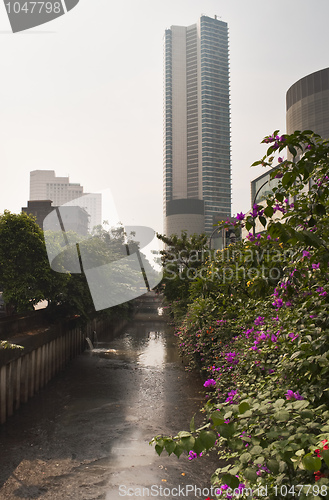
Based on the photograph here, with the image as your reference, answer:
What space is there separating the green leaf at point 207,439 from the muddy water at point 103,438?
5.69 meters

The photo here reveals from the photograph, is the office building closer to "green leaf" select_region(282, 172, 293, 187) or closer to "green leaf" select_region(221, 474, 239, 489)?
"green leaf" select_region(282, 172, 293, 187)

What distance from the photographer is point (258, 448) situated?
2609mm

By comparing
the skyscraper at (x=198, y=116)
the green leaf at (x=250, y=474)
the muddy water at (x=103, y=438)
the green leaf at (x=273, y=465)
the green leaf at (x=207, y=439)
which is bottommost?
the muddy water at (x=103, y=438)

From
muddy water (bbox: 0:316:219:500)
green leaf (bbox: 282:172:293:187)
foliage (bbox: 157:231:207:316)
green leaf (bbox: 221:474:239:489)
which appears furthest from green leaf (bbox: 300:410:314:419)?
foliage (bbox: 157:231:207:316)

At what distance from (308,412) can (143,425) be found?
9.98 meters

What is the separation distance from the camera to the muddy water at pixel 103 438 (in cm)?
776

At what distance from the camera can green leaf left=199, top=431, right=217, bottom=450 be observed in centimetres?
229

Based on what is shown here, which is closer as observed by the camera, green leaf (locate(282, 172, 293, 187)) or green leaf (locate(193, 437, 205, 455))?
green leaf (locate(193, 437, 205, 455))

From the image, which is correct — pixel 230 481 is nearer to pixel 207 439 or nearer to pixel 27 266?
pixel 207 439

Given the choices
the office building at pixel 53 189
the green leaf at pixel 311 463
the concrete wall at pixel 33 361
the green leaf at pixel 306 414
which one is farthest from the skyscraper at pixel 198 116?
the green leaf at pixel 311 463

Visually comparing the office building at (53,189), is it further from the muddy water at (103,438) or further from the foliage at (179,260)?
the muddy water at (103,438)

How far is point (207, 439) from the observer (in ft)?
7.68

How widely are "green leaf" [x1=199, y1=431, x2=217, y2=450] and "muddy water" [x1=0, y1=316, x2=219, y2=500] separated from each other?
18.7ft

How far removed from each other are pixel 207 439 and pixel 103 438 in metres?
9.23
